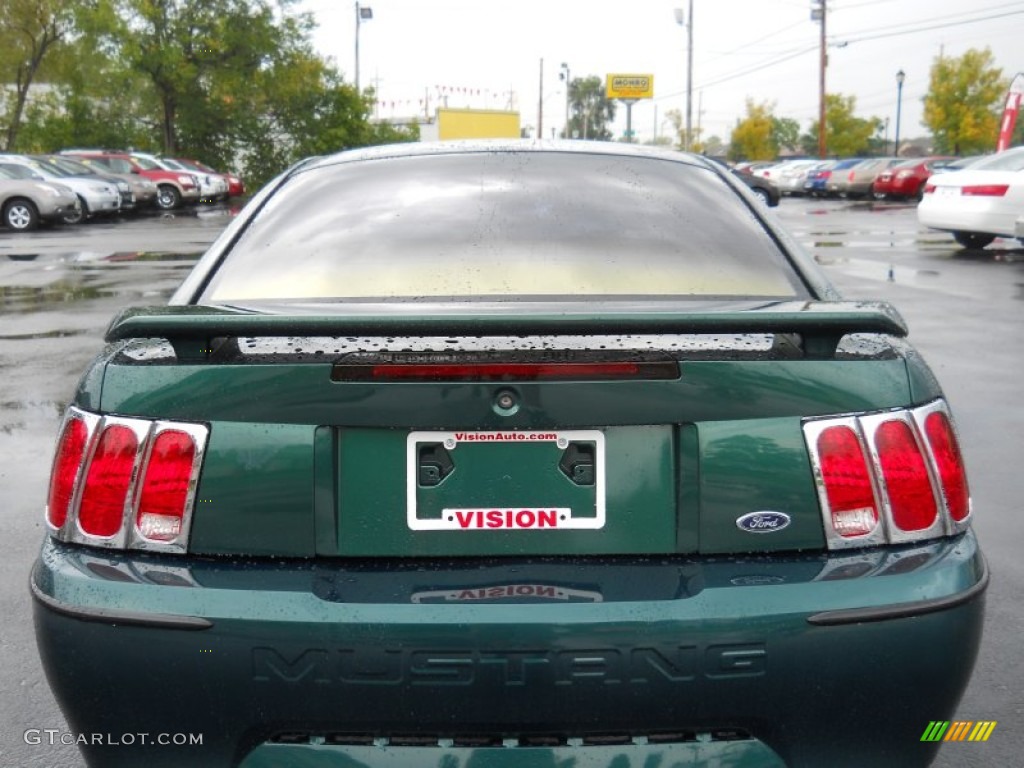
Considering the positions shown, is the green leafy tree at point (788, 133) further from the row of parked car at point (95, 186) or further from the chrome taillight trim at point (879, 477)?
the chrome taillight trim at point (879, 477)

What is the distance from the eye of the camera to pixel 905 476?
214 cm

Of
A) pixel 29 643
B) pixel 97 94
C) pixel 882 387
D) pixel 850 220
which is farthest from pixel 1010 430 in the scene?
pixel 97 94

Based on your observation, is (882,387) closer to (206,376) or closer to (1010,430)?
(206,376)

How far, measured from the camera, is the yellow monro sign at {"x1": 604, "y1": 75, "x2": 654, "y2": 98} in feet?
310

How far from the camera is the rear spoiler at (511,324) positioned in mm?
1952

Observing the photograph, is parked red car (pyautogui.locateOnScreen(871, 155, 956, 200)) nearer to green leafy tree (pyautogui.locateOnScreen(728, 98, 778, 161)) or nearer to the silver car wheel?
the silver car wheel

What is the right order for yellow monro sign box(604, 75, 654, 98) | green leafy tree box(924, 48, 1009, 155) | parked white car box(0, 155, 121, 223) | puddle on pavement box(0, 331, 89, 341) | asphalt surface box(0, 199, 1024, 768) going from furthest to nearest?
yellow monro sign box(604, 75, 654, 98) → green leafy tree box(924, 48, 1009, 155) → parked white car box(0, 155, 121, 223) → puddle on pavement box(0, 331, 89, 341) → asphalt surface box(0, 199, 1024, 768)

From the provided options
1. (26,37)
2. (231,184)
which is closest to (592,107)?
(26,37)

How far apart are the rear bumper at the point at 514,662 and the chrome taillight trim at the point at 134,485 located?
0.07 m

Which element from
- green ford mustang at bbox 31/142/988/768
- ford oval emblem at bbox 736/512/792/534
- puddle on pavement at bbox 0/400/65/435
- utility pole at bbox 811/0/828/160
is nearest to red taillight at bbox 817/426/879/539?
green ford mustang at bbox 31/142/988/768

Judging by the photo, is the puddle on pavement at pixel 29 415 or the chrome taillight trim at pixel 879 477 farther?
the puddle on pavement at pixel 29 415

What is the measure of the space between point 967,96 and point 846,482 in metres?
74.6

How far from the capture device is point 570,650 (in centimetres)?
194

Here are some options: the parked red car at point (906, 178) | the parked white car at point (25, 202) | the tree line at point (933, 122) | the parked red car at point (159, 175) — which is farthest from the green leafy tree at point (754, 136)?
the parked white car at point (25, 202)
